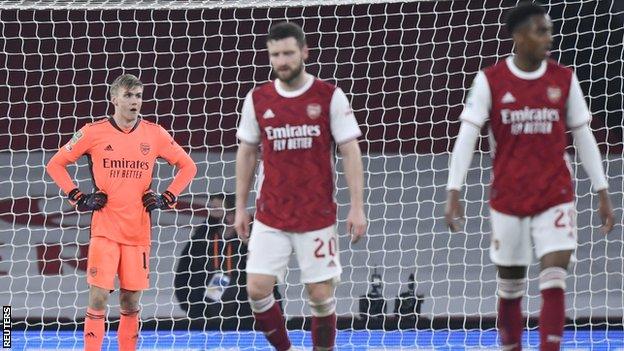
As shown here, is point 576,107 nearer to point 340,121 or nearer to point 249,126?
point 340,121

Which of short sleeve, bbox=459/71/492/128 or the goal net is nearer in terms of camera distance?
short sleeve, bbox=459/71/492/128

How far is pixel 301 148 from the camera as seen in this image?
5.66 meters

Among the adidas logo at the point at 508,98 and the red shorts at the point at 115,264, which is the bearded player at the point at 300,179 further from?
the red shorts at the point at 115,264

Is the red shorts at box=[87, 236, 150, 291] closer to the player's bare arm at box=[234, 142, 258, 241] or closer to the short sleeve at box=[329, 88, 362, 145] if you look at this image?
the player's bare arm at box=[234, 142, 258, 241]

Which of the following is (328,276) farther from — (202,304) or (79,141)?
(202,304)

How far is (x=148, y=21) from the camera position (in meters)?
9.80

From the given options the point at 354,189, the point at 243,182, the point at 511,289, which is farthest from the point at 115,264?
the point at 511,289

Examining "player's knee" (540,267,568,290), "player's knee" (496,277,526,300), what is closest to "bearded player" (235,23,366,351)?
"player's knee" (496,277,526,300)

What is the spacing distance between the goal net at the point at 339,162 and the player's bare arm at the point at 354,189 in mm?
4468

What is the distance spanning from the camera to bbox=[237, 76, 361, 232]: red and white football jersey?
566 cm

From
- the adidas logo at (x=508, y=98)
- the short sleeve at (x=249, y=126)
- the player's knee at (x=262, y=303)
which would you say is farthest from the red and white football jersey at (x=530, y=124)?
the player's knee at (x=262, y=303)

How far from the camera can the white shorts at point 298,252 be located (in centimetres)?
569

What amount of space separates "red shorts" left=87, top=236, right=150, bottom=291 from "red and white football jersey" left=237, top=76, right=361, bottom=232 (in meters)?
1.98

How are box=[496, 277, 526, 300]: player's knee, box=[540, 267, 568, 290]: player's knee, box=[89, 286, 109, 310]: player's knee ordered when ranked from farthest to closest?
box=[89, 286, 109, 310]: player's knee → box=[496, 277, 526, 300]: player's knee → box=[540, 267, 568, 290]: player's knee
